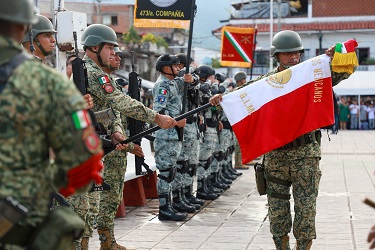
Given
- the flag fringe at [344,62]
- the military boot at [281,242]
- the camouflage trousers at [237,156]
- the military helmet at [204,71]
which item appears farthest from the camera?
the camouflage trousers at [237,156]

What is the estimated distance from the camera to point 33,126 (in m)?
3.33

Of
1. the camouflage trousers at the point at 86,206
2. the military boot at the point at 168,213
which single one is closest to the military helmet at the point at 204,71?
the military boot at the point at 168,213

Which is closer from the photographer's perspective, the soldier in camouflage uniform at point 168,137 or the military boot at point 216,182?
the soldier in camouflage uniform at point 168,137

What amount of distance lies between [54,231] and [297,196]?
4.14 metres

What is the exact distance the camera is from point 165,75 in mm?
10438

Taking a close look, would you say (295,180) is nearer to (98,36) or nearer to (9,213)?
(98,36)

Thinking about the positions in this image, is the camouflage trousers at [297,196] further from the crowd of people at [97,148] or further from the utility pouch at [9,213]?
the utility pouch at [9,213]

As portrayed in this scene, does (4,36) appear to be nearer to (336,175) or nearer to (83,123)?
(83,123)

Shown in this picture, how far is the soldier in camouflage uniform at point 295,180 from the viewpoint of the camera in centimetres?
720

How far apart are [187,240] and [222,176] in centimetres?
619

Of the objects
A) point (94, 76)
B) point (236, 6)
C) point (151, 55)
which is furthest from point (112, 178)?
point (236, 6)

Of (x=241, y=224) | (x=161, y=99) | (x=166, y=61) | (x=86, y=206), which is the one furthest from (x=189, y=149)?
(x=86, y=206)

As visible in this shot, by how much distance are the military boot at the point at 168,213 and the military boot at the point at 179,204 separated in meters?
0.48

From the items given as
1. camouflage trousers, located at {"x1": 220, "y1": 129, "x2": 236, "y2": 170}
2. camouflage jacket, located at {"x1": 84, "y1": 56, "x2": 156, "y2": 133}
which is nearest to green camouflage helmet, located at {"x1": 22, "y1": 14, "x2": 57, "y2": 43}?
camouflage jacket, located at {"x1": 84, "y1": 56, "x2": 156, "y2": 133}
